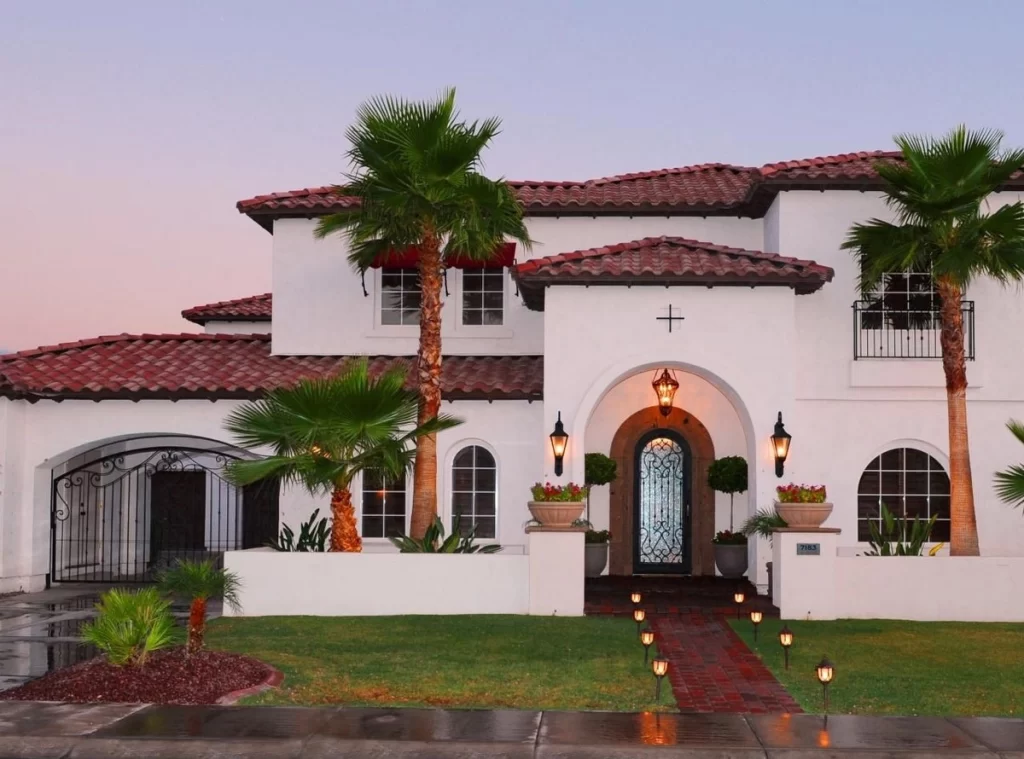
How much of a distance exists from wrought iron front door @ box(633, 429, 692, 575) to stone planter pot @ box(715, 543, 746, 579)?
1.39m

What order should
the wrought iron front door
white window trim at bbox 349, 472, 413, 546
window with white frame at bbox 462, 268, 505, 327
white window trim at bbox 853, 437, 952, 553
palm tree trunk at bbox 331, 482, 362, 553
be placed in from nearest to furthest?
1. palm tree trunk at bbox 331, 482, 362, 553
2. white window trim at bbox 853, 437, 952, 553
3. white window trim at bbox 349, 472, 413, 546
4. the wrought iron front door
5. window with white frame at bbox 462, 268, 505, 327

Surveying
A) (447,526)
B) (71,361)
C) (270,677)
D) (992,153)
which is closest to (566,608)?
(447,526)

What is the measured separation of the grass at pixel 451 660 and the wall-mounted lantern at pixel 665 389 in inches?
209

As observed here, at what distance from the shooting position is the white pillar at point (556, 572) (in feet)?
55.2

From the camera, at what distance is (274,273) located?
23000 millimetres

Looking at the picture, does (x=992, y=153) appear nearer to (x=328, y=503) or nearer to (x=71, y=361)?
(x=328, y=503)

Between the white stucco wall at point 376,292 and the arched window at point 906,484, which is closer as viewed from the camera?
the arched window at point 906,484

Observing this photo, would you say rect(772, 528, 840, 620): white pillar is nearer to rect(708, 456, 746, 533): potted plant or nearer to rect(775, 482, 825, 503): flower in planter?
rect(775, 482, 825, 503): flower in planter

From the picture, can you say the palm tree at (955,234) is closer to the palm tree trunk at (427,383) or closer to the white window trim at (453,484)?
the palm tree trunk at (427,383)

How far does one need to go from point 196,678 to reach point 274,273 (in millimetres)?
12460

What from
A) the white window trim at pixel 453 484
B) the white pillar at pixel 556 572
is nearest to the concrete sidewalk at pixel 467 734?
the white pillar at pixel 556 572

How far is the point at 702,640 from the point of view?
1510 centimetres

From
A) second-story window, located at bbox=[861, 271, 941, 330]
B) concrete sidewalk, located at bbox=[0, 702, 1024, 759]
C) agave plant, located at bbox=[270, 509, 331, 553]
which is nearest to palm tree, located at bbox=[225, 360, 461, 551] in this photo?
agave plant, located at bbox=[270, 509, 331, 553]

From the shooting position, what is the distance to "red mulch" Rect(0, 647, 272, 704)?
11.1 m
